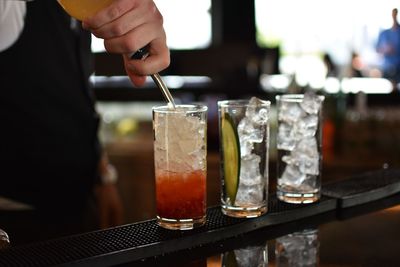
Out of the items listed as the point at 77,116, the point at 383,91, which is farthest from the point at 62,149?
the point at 383,91

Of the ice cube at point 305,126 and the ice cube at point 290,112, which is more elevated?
the ice cube at point 290,112

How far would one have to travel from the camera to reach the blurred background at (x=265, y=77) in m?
3.46

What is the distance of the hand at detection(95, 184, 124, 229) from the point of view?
7.79 ft

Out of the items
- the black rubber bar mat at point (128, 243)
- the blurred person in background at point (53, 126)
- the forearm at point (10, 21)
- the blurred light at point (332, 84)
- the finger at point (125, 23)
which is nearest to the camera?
the black rubber bar mat at point (128, 243)

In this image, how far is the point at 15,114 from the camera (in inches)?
88.8

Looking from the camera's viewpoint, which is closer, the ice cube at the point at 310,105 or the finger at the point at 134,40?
the finger at the point at 134,40

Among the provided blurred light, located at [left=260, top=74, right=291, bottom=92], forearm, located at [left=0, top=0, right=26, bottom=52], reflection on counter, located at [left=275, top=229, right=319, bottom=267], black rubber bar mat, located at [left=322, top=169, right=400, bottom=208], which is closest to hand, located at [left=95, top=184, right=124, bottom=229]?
forearm, located at [left=0, top=0, right=26, bottom=52]

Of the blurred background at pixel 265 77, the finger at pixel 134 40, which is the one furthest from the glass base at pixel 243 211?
the blurred background at pixel 265 77

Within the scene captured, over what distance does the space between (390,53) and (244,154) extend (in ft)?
10.5

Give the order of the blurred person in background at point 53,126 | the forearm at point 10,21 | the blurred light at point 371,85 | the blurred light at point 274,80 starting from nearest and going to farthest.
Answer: the forearm at point 10,21
the blurred person in background at point 53,126
the blurred light at point 371,85
the blurred light at point 274,80

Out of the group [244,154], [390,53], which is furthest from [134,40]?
[390,53]

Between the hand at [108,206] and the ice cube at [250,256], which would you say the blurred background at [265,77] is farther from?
the ice cube at [250,256]

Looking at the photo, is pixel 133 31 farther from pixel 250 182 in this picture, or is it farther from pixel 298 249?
pixel 298 249

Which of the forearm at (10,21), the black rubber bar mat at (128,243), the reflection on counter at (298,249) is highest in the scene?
the forearm at (10,21)
